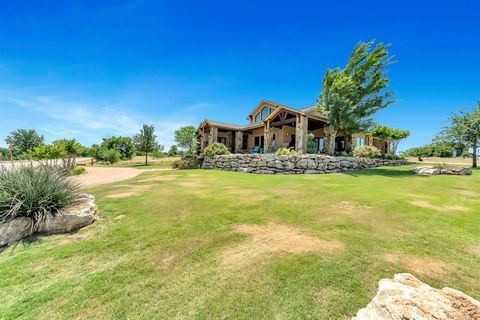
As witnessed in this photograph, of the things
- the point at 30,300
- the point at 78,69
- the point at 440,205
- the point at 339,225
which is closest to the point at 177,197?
the point at 30,300

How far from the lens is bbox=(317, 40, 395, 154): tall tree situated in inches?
641

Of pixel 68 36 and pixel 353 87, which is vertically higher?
pixel 68 36

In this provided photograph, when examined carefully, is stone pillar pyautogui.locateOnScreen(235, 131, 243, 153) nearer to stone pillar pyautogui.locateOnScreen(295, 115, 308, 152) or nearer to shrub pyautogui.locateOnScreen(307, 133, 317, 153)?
shrub pyautogui.locateOnScreen(307, 133, 317, 153)

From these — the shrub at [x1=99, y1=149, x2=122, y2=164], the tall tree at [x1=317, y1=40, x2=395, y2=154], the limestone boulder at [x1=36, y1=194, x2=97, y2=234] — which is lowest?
the limestone boulder at [x1=36, y1=194, x2=97, y2=234]

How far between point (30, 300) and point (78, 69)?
21.0 metres

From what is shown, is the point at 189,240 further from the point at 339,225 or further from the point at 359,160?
the point at 359,160

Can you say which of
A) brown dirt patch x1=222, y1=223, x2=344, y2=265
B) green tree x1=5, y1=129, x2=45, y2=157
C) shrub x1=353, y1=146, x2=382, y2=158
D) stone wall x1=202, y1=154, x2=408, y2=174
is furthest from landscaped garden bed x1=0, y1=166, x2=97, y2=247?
green tree x1=5, y1=129, x2=45, y2=157

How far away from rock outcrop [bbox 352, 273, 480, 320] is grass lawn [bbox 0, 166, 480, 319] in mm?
559

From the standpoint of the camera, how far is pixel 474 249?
356 cm

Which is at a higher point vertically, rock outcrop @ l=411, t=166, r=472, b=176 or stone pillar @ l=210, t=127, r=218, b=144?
stone pillar @ l=210, t=127, r=218, b=144

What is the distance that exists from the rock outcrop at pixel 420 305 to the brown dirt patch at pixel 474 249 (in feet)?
8.42

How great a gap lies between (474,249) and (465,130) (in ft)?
64.9

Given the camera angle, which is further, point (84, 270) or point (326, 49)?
point (326, 49)

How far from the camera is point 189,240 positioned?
401cm
